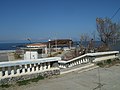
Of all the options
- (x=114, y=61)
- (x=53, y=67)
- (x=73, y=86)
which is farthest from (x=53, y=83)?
(x=114, y=61)

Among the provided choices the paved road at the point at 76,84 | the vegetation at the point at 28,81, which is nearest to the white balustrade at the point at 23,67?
the vegetation at the point at 28,81

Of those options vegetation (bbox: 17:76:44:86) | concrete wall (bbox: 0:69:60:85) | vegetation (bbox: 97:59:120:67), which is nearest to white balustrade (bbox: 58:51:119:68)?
vegetation (bbox: 97:59:120:67)

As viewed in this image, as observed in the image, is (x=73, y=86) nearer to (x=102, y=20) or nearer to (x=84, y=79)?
(x=84, y=79)

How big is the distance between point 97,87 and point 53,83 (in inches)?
66.9

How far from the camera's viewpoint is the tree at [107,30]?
77.4ft

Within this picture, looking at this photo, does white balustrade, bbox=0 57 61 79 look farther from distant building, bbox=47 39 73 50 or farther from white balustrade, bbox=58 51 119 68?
distant building, bbox=47 39 73 50

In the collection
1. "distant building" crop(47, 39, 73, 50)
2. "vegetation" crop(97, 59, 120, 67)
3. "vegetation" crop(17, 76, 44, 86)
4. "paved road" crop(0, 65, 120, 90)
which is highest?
"distant building" crop(47, 39, 73, 50)

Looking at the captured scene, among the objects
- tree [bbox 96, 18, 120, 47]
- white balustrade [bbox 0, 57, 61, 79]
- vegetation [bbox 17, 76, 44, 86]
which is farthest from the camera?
tree [bbox 96, 18, 120, 47]

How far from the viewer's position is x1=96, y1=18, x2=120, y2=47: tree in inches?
929

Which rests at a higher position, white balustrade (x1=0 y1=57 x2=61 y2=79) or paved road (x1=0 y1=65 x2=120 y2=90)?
white balustrade (x1=0 y1=57 x2=61 y2=79)

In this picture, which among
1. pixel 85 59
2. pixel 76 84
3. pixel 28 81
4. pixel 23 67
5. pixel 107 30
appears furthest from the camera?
pixel 107 30

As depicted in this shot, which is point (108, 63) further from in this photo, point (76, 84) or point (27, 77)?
point (27, 77)

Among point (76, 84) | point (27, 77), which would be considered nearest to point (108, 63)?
point (76, 84)

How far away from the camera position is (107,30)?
23875mm
